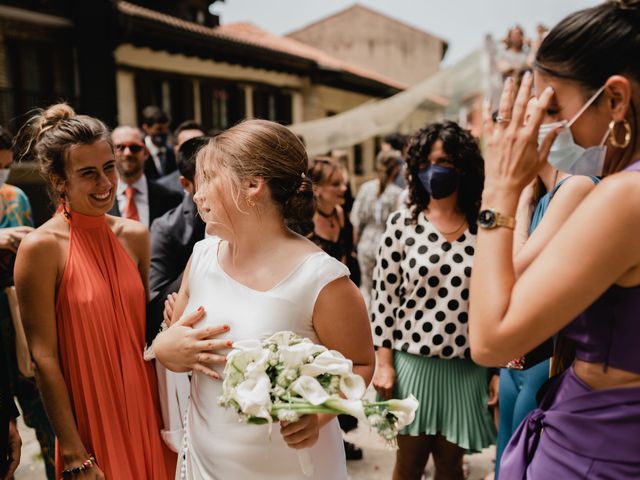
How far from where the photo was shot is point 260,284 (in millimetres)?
1815

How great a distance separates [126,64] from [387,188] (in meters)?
8.26

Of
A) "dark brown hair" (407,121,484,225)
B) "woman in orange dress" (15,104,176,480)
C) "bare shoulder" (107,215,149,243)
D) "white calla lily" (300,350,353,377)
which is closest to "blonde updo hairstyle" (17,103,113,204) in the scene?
"woman in orange dress" (15,104,176,480)

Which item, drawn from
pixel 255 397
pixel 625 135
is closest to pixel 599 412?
pixel 625 135

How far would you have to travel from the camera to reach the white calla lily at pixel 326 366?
1445 mm

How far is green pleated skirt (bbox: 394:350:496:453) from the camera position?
295 centimetres

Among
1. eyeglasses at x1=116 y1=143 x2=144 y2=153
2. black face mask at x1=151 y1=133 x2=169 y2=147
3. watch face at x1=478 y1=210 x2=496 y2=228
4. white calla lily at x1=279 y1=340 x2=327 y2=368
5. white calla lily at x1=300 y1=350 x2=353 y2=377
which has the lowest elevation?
black face mask at x1=151 y1=133 x2=169 y2=147

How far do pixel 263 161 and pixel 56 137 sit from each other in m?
1.12

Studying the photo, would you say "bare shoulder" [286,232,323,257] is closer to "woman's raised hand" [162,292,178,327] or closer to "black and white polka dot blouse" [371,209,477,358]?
"woman's raised hand" [162,292,178,327]

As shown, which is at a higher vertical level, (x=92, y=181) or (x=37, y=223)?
(x=92, y=181)

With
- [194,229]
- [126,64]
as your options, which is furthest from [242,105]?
[194,229]

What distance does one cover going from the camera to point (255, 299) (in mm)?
1774

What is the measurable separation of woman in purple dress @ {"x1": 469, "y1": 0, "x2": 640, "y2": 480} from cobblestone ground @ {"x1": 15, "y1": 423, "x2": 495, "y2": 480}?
273 cm

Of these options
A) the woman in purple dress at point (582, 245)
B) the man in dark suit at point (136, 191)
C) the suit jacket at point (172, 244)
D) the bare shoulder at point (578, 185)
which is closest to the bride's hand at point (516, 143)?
the woman in purple dress at point (582, 245)

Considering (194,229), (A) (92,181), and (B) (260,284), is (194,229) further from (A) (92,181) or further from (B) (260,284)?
(B) (260,284)
